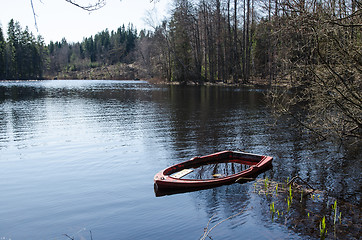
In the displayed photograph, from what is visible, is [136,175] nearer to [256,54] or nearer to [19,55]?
[256,54]

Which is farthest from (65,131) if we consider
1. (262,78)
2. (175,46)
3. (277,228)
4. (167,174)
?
(175,46)

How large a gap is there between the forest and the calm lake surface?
5.87 feet

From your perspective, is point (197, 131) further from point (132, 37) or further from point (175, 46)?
point (132, 37)

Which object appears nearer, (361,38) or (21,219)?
(21,219)

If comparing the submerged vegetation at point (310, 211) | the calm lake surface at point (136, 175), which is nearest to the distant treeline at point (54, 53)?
the calm lake surface at point (136, 175)

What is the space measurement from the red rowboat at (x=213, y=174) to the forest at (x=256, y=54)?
2.10 metres

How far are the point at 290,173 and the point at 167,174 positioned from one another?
4.03 meters

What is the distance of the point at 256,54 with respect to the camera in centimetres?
5662

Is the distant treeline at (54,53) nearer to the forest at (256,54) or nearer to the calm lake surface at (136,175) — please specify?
the forest at (256,54)

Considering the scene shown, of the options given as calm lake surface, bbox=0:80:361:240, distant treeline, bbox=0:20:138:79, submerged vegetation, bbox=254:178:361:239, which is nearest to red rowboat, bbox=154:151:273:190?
calm lake surface, bbox=0:80:361:240

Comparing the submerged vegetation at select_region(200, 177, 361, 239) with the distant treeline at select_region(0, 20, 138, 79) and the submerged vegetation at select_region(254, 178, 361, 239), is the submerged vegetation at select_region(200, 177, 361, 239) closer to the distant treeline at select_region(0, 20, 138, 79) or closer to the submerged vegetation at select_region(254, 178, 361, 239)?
the submerged vegetation at select_region(254, 178, 361, 239)

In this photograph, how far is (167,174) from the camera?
938 cm

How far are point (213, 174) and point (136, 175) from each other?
253 centimetres

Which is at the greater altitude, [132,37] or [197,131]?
[132,37]
